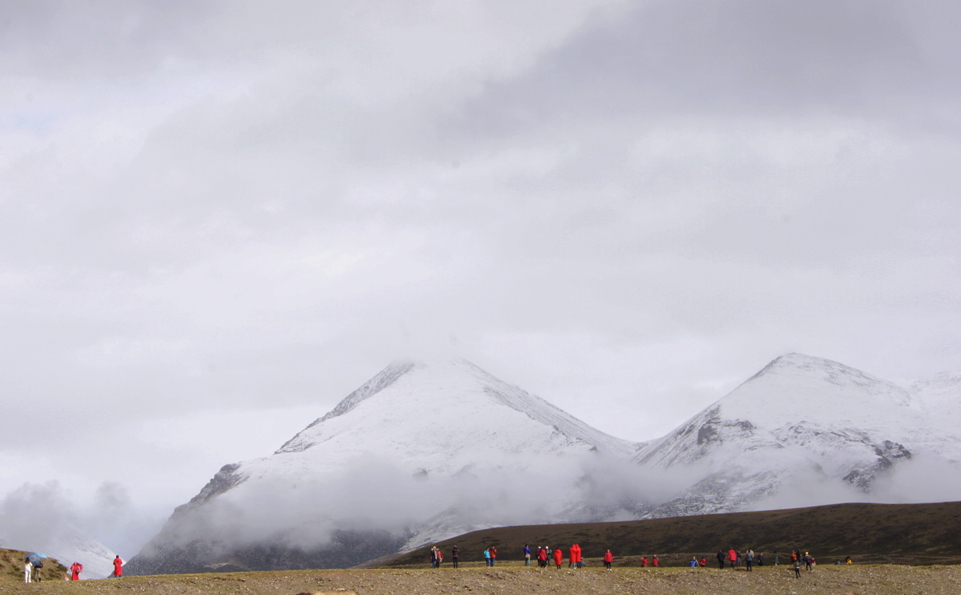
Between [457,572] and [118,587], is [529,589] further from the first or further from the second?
[118,587]

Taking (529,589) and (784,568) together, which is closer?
(529,589)

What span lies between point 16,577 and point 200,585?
14.6 metres

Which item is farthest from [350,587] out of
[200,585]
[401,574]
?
[200,585]

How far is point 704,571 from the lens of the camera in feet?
316

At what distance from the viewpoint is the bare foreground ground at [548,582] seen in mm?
79688

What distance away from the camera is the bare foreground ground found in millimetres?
79688

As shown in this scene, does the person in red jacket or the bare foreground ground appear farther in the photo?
the person in red jacket

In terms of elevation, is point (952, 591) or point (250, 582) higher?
point (250, 582)

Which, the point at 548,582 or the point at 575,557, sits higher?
the point at 575,557

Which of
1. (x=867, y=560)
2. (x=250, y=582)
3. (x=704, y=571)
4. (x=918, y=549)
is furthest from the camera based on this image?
(x=918, y=549)

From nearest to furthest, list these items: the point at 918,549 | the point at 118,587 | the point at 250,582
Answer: the point at 118,587
the point at 250,582
the point at 918,549

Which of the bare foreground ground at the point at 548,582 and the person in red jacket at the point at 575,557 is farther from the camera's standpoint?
the person in red jacket at the point at 575,557

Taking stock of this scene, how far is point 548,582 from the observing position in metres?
87.9

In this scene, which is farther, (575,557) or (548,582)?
(575,557)
